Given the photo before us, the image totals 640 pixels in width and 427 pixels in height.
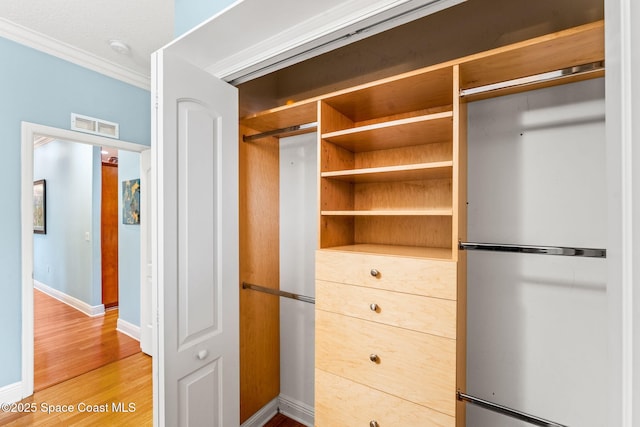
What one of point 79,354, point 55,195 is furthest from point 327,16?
point 55,195

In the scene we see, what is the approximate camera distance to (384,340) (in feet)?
3.92

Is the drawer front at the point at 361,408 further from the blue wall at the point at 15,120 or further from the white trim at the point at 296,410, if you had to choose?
the blue wall at the point at 15,120

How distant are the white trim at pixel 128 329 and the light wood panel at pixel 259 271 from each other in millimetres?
2101

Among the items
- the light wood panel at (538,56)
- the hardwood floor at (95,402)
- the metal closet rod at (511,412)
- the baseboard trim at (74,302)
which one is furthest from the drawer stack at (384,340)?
the baseboard trim at (74,302)

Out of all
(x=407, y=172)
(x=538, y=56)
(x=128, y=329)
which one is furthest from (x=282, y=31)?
(x=128, y=329)

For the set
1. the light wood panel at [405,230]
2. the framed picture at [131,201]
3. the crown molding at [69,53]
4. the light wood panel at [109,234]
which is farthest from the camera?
the light wood panel at [109,234]

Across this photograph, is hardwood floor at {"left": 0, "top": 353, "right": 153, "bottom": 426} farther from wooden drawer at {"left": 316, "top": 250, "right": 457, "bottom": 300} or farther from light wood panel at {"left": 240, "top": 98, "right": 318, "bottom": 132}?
light wood panel at {"left": 240, "top": 98, "right": 318, "bottom": 132}

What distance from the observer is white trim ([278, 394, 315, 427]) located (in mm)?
2037

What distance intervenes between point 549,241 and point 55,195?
625 centimetres

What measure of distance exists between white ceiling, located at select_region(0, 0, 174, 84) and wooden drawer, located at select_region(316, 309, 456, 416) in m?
2.26

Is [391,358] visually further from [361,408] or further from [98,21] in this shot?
[98,21]

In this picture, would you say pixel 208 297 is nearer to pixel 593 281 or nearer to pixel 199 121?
pixel 199 121

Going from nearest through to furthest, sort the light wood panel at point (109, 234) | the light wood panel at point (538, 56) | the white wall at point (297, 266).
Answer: the light wood panel at point (538, 56) → the white wall at point (297, 266) → the light wood panel at point (109, 234)

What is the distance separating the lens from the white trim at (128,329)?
335cm
